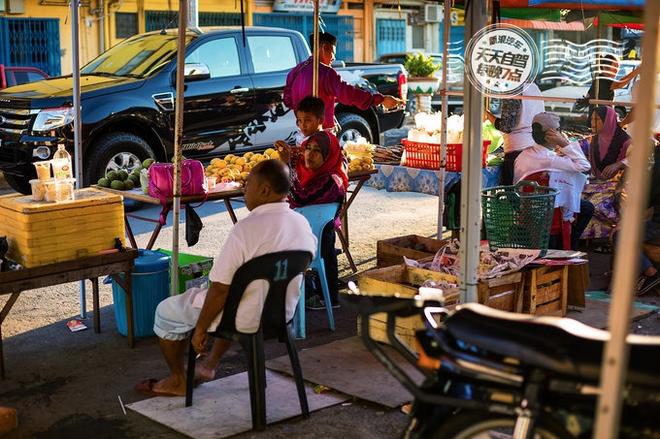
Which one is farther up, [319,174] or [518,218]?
[319,174]

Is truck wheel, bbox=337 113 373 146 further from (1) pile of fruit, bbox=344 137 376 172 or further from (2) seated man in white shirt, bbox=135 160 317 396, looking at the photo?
(2) seated man in white shirt, bbox=135 160 317 396

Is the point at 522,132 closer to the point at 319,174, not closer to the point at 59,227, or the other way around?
the point at 319,174

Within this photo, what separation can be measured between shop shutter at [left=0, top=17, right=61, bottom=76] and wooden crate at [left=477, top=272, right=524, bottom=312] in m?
14.7

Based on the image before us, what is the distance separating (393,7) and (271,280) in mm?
22755

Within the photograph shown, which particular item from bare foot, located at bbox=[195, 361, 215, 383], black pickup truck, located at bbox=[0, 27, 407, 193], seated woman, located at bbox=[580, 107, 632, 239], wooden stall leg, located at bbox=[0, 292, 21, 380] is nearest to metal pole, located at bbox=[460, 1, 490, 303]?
bare foot, located at bbox=[195, 361, 215, 383]

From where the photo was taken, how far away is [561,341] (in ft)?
10.4

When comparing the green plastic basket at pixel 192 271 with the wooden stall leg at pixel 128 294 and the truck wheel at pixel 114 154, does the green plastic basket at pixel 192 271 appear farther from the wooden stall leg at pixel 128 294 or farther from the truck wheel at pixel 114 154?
the truck wheel at pixel 114 154

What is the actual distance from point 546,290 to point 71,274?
3.20 m

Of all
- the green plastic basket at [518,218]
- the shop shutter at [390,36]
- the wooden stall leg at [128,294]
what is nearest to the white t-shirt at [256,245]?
the wooden stall leg at [128,294]

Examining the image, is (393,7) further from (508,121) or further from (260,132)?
(508,121)

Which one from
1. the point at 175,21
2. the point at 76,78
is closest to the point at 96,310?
the point at 76,78

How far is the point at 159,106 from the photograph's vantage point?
11.3m

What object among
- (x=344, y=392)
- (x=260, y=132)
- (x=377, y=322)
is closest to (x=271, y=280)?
(x=344, y=392)

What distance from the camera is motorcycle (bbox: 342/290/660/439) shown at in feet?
10.0
